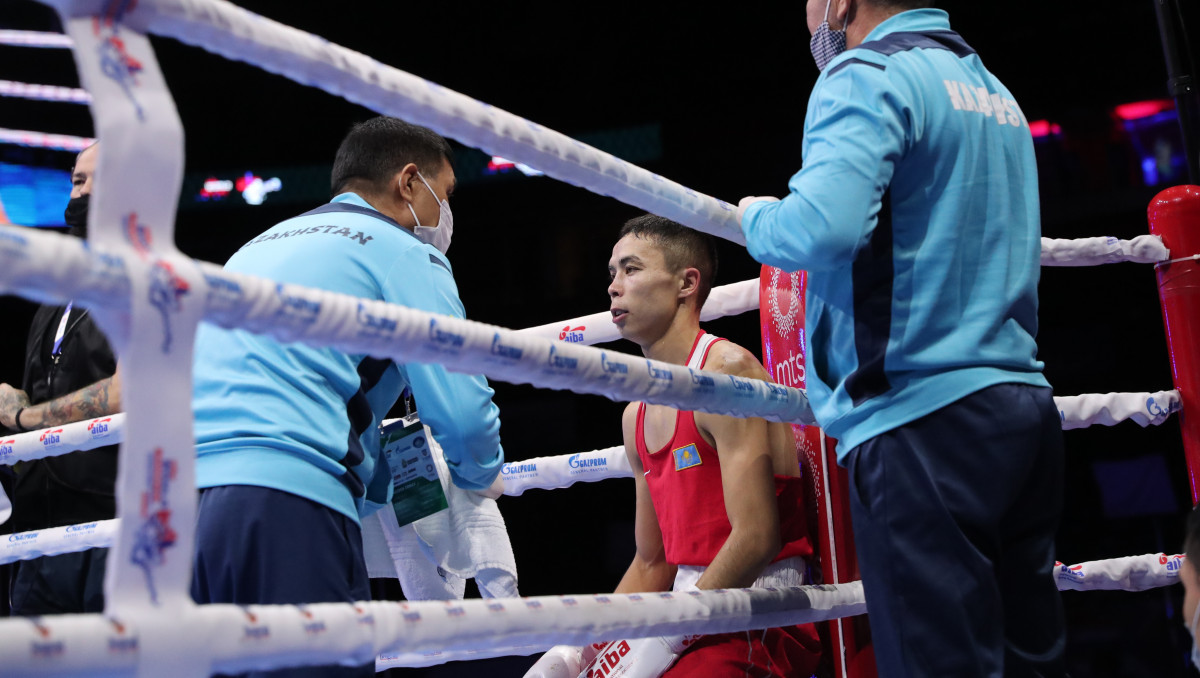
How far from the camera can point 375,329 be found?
82cm

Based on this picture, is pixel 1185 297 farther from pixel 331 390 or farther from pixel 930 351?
pixel 331 390

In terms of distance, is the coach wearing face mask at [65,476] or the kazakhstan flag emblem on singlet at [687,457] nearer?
the kazakhstan flag emblem on singlet at [687,457]

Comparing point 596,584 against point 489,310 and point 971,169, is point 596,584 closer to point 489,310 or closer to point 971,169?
point 489,310

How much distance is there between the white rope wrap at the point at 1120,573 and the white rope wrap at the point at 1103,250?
544 mm

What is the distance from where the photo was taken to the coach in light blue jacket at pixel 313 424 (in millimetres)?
1175

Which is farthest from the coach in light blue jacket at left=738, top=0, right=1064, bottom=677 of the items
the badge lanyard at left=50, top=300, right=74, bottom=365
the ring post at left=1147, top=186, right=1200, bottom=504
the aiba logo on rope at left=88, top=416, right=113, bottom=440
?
the badge lanyard at left=50, top=300, right=74, bottom=365

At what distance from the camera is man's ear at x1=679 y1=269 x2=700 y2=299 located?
2104mm

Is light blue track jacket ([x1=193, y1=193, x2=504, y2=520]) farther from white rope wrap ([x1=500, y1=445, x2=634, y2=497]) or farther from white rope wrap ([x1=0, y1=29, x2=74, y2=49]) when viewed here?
white rope wrap ([x1=0, y1=29, x2=74, y2=49])

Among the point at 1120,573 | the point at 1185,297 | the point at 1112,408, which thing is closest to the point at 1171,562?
the point at 1120,573

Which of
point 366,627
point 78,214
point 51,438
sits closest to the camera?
point 366,627

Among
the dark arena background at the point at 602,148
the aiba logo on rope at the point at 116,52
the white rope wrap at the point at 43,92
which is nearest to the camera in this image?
the aiba logo on rope at the point at 116,52

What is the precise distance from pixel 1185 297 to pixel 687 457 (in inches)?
38.1

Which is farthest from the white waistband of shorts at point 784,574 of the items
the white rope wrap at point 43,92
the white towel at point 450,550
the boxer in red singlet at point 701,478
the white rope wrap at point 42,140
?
the white rope wrap at point 42,140

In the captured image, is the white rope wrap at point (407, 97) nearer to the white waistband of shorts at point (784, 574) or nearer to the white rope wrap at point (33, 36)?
the white waistband of shorts at point (784, 574)
